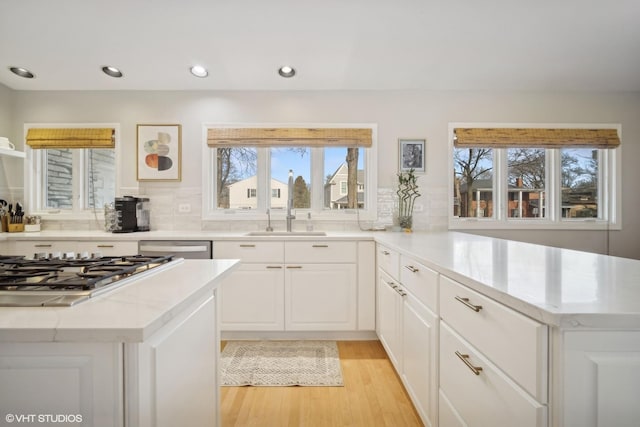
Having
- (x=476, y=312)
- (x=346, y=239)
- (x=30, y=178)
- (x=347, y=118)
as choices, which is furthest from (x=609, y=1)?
(x=30, y=178)

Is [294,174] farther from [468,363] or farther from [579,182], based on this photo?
[579,182]

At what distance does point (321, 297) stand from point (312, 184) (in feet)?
3.99

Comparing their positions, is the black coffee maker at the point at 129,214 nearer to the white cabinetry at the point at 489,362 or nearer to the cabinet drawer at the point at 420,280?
the cabinet drawer at the point at 420,280

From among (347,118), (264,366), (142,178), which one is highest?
(347,118)

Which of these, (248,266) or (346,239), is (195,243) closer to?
(248,266)

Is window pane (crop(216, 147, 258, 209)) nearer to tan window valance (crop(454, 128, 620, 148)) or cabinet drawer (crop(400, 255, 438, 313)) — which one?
cabinet drawer (crop(400, 255, 438, 313))

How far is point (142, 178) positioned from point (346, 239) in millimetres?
2176

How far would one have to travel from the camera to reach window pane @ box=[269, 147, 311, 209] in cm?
338

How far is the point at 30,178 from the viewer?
330cm

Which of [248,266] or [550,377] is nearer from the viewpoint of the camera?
[550,377]

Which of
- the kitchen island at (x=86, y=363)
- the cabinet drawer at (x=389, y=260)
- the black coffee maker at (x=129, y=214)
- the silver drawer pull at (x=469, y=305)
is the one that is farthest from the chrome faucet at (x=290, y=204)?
the kitchen island at (x=86, y=363)

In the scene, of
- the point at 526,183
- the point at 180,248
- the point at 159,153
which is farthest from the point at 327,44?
the point at 526,183

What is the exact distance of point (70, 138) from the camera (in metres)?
3.22

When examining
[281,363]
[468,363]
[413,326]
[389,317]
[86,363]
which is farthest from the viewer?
[281,363]
